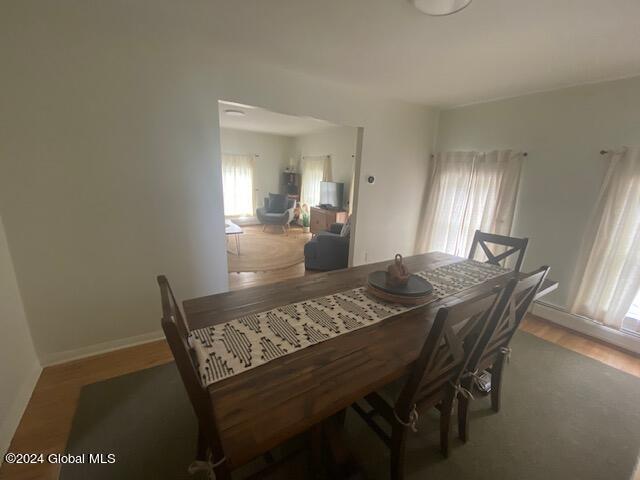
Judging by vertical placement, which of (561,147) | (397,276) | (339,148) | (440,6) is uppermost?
A: (440,6)

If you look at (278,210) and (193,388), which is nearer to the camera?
(193,388)

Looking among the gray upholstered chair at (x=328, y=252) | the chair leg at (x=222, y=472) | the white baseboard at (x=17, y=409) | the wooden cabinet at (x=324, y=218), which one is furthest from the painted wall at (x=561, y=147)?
the white baseboard at (x=17, y=409)

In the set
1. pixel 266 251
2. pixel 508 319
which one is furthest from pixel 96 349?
pixel 266 251

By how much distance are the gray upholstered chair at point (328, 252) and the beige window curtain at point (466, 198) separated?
3.84 feet

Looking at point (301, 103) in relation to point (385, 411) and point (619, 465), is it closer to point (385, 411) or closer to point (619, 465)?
point (385, 411)

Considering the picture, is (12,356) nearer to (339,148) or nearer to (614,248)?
(614,248)

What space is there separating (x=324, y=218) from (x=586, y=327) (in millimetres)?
4512

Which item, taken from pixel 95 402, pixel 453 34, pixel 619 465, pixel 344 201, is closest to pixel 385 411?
pixel 619 465

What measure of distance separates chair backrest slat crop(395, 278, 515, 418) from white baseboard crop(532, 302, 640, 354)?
231 centimetres

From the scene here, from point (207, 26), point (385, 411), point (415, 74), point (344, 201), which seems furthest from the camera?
point (344, 201)

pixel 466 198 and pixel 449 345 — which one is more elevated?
pixel 466 198

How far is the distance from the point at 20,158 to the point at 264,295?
1.76 m

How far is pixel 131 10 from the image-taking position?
1.57 meters

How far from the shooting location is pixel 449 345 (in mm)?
1019
